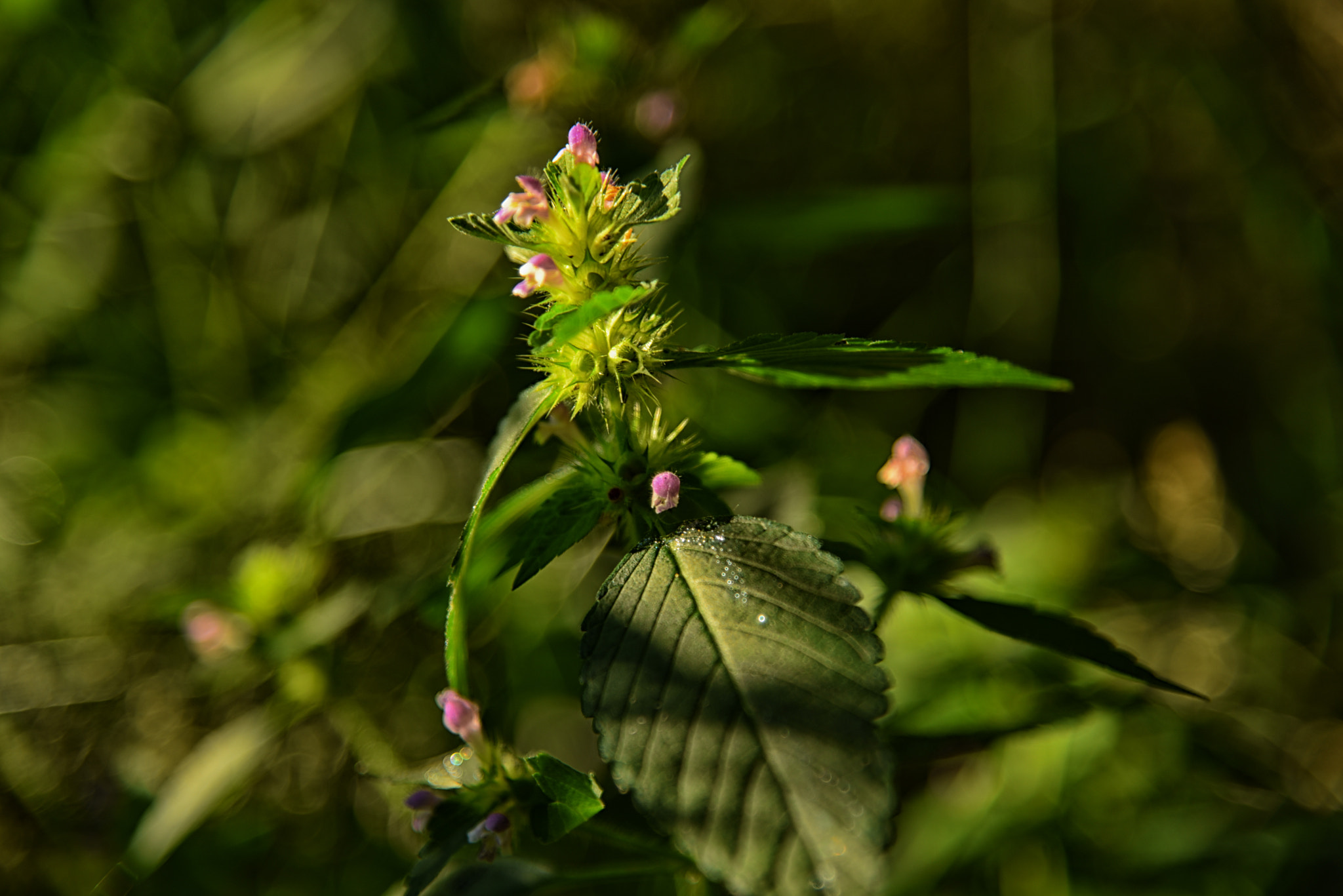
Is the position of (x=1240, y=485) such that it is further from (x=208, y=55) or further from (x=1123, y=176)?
(x=208, y=55)

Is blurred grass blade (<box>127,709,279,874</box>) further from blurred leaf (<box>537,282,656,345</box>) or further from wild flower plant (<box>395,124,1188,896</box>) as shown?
blurred leaf (<box>537,282,656,345</box>)

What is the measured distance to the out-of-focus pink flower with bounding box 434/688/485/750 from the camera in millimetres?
1072

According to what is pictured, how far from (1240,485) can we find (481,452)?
2.30 m

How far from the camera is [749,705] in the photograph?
2.51 ft

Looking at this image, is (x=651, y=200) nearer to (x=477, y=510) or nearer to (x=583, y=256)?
(x=583, y=256)

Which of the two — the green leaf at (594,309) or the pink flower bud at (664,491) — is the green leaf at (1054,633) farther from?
the green leaf at (594,309)

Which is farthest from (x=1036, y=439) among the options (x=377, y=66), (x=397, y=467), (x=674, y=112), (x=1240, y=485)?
(x=377, y=66)

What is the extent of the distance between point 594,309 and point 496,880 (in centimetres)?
67

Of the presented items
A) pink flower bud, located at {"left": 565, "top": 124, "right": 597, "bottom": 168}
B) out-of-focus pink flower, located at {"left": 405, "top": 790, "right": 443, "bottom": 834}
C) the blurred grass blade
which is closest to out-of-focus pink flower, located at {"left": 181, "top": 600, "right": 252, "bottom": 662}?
the blurred grass blade

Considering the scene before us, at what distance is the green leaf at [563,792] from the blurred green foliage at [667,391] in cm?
61

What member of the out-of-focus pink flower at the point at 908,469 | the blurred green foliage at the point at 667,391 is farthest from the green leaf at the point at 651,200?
the blurred green foliage at the point at 667,391

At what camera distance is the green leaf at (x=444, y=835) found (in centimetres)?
101

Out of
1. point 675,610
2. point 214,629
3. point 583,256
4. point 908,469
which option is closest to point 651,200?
point 583,256

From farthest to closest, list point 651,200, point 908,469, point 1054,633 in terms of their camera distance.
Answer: point 908,469
point 1054,633
point 651,200
